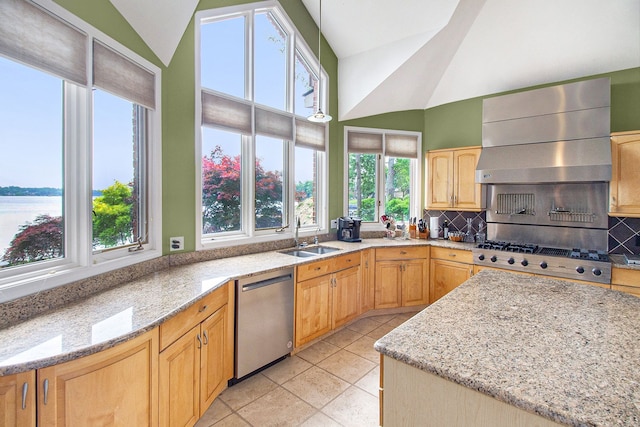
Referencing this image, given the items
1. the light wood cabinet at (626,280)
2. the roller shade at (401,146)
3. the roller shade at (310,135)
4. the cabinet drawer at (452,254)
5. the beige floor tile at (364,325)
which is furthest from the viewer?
the roller shade at (401,146)

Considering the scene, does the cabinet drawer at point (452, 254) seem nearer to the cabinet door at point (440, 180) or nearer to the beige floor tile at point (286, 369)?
the cabinet door at point (440, 180)

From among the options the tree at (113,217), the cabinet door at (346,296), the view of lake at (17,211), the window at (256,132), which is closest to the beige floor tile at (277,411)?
the cabinet door at (346,296)

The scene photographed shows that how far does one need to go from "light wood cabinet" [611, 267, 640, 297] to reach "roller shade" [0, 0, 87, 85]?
4.33 metres

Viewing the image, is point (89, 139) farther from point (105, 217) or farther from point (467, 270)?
point (467, 270)

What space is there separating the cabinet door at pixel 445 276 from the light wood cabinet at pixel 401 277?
74 mm

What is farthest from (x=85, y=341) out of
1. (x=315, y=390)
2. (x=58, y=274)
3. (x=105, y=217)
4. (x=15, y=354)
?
(x=315, y=390)

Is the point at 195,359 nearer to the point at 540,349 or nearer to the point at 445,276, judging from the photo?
the point at 540,349

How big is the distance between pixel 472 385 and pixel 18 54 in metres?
2.29

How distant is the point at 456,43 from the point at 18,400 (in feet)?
14.7

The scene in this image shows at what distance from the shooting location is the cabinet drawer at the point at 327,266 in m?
2.74

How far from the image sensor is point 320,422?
194 centimetres

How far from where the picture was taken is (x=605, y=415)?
726 mm

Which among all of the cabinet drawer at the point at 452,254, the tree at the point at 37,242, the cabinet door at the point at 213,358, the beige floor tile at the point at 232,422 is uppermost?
the tree at the point at 37,242

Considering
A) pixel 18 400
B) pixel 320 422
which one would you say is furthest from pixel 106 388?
pixel 320 422
